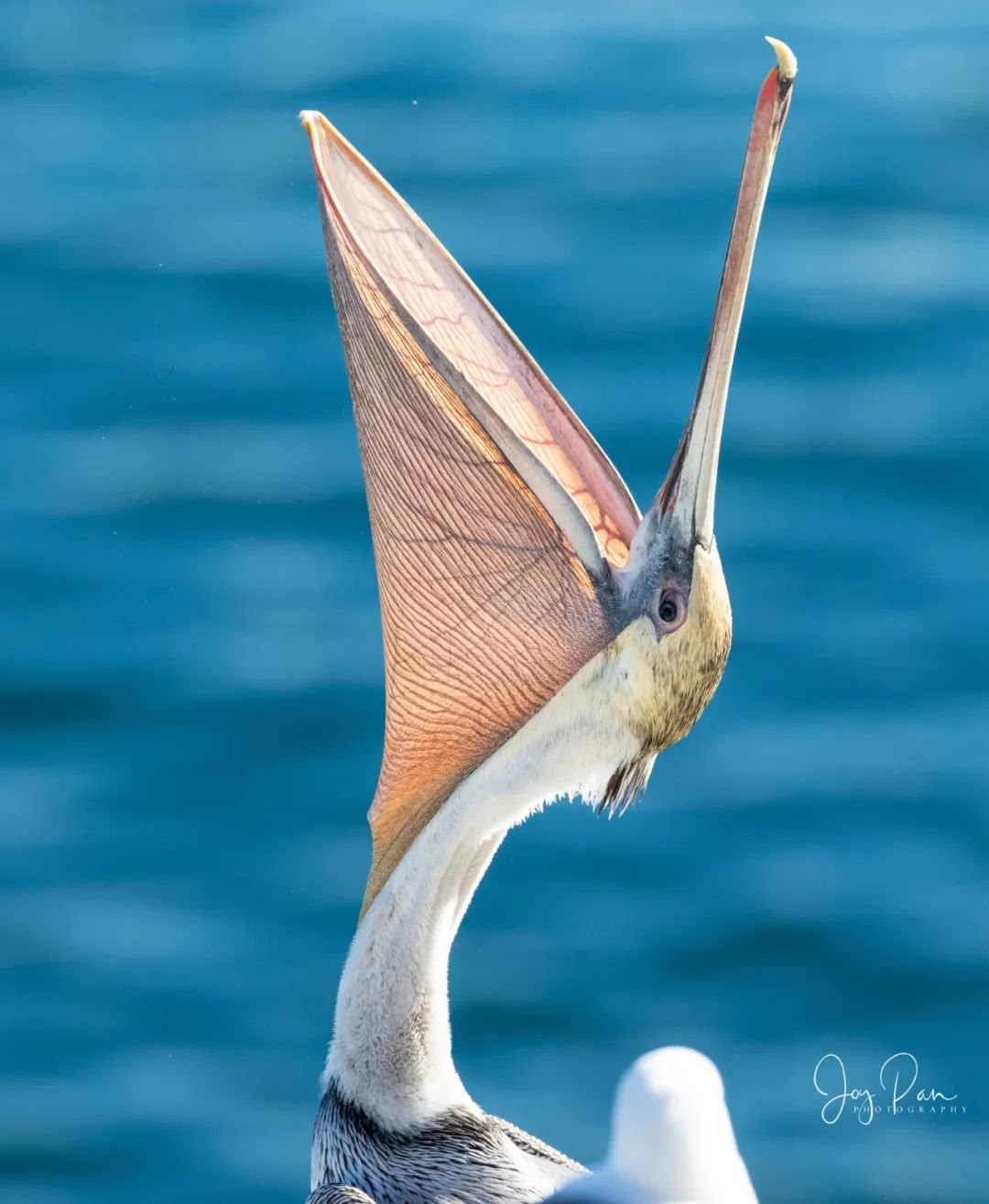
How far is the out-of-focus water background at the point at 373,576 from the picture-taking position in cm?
579

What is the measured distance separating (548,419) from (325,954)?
2143mm

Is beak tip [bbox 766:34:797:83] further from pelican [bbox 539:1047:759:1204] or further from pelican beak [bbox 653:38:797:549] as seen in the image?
pelican [bbox 539:1047:759:1204]

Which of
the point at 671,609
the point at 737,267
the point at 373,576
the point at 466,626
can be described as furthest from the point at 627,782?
the point at 373,576

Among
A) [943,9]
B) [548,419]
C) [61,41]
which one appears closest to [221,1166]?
[548,419]

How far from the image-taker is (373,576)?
6.58 metres

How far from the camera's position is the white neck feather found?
396cm

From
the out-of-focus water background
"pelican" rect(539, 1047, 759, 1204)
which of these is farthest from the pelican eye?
the out-of-focus water background

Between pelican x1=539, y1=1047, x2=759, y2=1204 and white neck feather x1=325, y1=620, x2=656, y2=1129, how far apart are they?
54 cm

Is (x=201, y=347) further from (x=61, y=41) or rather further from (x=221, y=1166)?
(x=221, y=1166)

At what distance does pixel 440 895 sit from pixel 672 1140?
31.2 inches

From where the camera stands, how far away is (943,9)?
8.09 metres

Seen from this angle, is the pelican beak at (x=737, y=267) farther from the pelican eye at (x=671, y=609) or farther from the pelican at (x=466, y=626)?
the pelican eye at (x=671, y=609)

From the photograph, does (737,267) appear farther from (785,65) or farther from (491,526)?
(491,526)

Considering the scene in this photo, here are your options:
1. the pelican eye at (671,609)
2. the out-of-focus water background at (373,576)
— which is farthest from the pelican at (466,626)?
the out-of-focus water background at (373,576)
